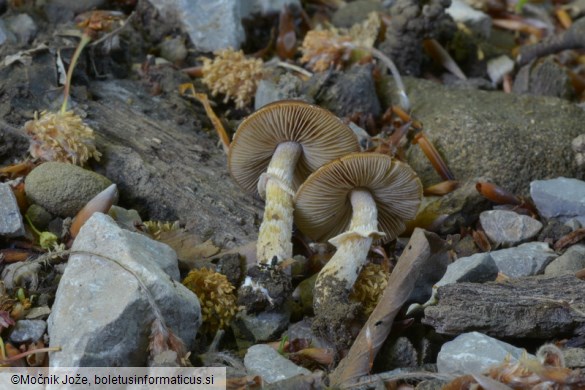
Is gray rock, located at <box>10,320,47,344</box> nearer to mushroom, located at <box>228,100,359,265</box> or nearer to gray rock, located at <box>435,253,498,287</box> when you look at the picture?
mushroom, located at <box>228,100,359,265</box>

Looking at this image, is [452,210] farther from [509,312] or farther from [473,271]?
[509,312]

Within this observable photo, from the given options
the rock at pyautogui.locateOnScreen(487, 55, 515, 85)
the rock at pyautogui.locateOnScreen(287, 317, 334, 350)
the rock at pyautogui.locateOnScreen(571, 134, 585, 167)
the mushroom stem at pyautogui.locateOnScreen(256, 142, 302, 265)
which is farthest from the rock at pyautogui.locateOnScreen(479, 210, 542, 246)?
the rock at pyautogui.locateOnScreen(487, 55, 515, 85)

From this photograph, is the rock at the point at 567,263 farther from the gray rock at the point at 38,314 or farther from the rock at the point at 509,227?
the gray rock at the point at 38,314

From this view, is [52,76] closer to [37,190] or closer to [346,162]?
[37,190]

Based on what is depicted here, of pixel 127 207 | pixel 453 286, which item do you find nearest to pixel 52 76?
pixel 127 207

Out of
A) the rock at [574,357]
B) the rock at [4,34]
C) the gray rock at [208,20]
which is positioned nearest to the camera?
the rock at [574,357]

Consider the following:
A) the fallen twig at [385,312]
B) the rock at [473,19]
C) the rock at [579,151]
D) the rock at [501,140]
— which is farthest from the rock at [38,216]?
the rock at [473,19]
